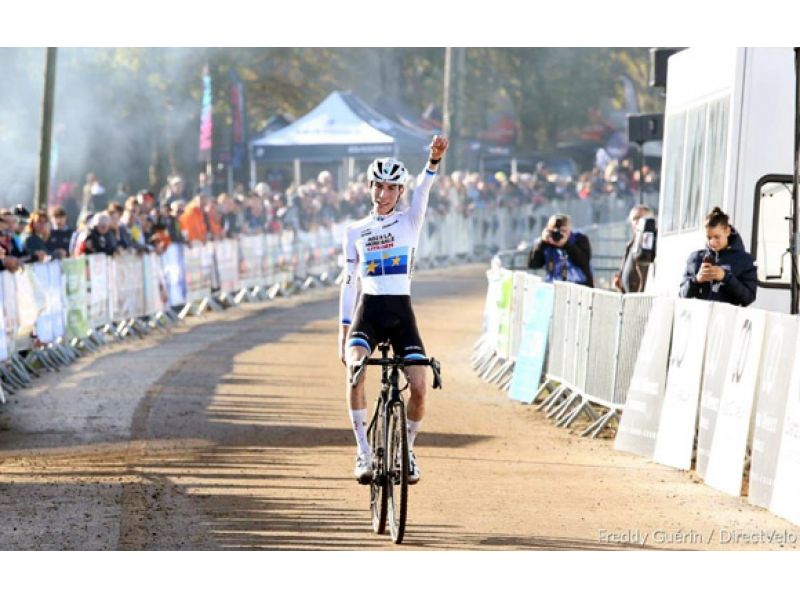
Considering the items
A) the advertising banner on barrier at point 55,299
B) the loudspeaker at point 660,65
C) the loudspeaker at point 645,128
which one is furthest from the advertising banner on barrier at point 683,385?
the advertising banner on barrier at point 55,299

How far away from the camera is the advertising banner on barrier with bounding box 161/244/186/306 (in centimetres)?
2688

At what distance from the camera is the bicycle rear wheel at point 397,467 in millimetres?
10164

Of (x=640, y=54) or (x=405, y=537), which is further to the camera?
(x=640, y=54)

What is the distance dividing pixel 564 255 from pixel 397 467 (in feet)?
30.1

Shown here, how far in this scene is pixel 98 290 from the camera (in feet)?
76.7

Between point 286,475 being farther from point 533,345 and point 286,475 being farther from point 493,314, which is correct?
point 493,314

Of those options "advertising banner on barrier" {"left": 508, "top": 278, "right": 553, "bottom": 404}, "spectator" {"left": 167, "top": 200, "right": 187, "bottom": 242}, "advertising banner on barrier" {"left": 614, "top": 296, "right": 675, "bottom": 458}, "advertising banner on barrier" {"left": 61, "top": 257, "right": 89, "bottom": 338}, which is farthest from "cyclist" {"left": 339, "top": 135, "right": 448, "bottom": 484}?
"spectator" {"left": 167, "top": 200, "right": 187, "bottom": 242}

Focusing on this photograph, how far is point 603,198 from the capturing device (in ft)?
160

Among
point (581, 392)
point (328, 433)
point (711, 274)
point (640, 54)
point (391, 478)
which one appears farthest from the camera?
point (640, 54)

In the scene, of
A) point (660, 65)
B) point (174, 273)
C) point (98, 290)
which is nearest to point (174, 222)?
point (174, 273)
